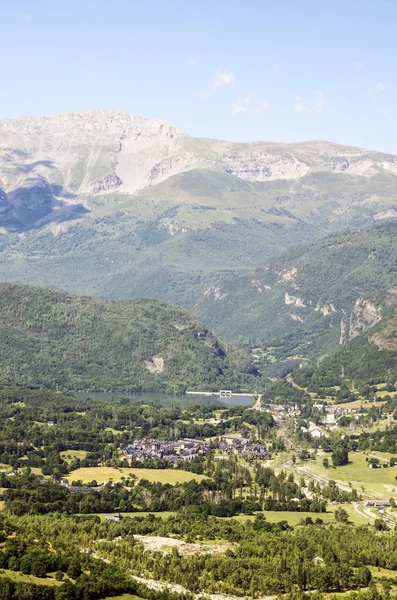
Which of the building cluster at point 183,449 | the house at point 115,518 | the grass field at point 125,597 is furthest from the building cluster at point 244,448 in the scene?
the grass field at point 125,597

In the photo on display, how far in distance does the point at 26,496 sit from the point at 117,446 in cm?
4998

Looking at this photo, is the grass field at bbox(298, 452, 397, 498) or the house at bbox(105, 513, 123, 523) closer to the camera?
the house at bbox(105, 513, 123, 523)

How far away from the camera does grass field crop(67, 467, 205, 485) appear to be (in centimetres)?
14825

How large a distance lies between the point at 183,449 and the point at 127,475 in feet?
89.8

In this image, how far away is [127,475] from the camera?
499ft

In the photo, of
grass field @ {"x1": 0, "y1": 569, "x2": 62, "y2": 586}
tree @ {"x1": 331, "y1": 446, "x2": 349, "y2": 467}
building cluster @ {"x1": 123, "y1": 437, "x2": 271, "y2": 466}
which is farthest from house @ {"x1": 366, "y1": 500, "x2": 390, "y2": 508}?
grass field @ {"x1": 0, "y1": 569, "x2": 62, "y2": 586}

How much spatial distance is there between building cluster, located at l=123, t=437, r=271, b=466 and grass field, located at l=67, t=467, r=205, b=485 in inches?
306

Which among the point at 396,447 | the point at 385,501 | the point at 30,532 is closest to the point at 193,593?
the point at 30,532

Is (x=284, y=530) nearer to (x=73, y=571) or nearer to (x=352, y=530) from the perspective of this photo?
(x=352, y=530)

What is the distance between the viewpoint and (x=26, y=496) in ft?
420

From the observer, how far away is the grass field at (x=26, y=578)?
90.2 metres

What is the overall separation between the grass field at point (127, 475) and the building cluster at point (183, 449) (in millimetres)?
7763

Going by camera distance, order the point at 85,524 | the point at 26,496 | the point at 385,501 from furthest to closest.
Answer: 1. the point at 385,501
2. the point at 26,496
3. the point at 85,524

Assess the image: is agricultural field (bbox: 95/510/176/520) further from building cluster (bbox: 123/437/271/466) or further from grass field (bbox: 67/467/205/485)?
building cluster (bbox: 123/437/271/466)
